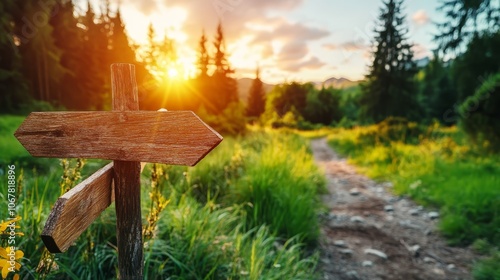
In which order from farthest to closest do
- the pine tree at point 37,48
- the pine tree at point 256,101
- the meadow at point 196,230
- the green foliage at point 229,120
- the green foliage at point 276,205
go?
1. the pine tree at point 256,101
2. the pine tree at point 37,48
3. the green foliage at point 229,120
4. the green foliage at point 276,205
5. the meadow at point 196,230

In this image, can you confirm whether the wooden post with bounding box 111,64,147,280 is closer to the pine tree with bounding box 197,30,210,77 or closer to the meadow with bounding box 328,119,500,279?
the meadow with bounding box 328,119,500,279

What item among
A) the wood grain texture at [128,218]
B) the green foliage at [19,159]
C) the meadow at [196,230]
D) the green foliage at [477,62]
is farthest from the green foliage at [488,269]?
the green foliage at [477,62]

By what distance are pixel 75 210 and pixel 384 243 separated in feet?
12.7

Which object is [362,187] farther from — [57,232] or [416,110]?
[416,110]

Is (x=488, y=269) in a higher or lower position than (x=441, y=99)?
lower

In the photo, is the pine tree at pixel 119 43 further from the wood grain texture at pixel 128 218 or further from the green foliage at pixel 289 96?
the green foliage at pixel 289 96

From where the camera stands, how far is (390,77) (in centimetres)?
3244

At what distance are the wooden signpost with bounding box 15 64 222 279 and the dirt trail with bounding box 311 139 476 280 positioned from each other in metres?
2.43

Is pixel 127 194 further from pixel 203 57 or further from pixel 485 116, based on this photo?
pixel 203 57

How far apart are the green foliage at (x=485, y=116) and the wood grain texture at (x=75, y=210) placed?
8324 millimetres

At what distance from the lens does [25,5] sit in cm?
2053

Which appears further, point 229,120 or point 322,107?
point 322,107

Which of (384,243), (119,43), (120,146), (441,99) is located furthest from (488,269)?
(441,99)

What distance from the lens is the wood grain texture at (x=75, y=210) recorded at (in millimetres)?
942
